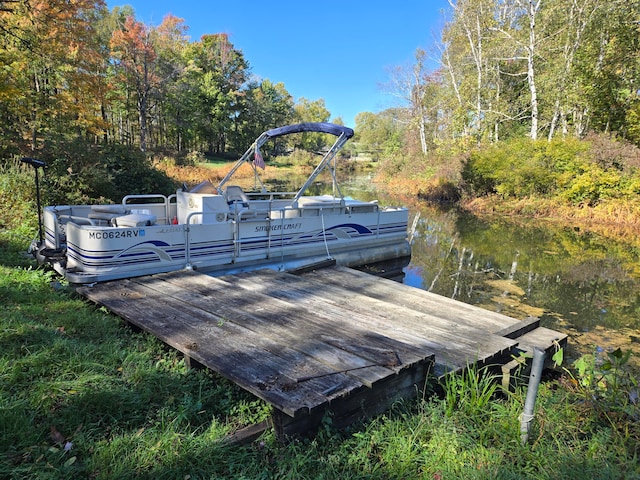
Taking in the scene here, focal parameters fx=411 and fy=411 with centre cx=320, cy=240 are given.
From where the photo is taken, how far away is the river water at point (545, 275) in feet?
22.9

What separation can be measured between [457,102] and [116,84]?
2334 centimetres

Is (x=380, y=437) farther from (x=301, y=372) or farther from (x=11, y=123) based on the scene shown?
(x=11, y=123)

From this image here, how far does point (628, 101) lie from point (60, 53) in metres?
24.4

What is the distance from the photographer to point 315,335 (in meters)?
4.02

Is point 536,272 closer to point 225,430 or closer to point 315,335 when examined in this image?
point 315,335

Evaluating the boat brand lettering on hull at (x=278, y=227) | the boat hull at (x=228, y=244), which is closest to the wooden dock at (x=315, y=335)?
the boat hull at (x=228, y=244)

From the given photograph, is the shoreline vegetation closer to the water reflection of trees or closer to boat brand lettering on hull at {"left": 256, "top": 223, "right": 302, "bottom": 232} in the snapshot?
the water reflection of trees

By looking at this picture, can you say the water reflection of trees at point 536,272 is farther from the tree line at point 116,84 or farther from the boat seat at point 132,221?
the tree line at point 116,84

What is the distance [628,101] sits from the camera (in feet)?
63.5

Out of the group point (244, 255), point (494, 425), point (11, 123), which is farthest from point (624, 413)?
point (11, 123)

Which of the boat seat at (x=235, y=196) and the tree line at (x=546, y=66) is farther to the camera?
the tree line at (x=546, y=66)

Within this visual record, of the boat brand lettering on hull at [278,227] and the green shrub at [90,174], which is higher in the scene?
the green shrub at [90,174]

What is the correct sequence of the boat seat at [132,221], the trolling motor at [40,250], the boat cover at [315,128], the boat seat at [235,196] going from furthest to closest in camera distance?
the boat cover at [315,128] → the boat seat at [235,196] → the boat seat at [132,221] → the trolling motor at [40,250]

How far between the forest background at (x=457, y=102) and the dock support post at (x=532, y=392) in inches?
422
